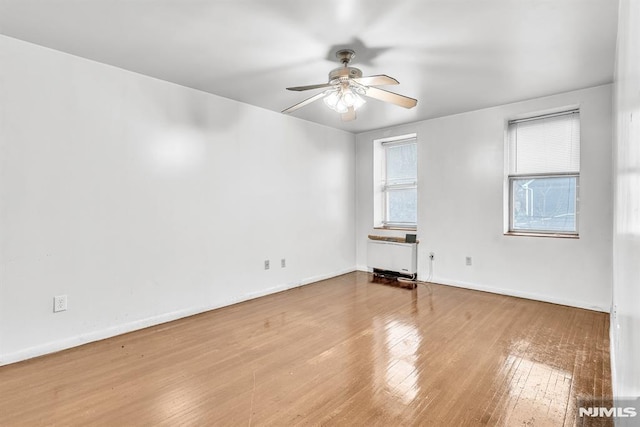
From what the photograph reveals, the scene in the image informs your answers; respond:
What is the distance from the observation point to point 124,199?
2.99m

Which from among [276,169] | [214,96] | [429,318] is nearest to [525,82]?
[429,318]

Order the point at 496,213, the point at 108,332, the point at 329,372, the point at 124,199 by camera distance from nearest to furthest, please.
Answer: the point at 329,372 < the point at 108,332 < the point at 124,199 < the point at 496,213

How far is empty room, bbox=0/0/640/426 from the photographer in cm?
198

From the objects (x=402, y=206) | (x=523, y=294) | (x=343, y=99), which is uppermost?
(x=343, y=99)

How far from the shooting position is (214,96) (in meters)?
3.65

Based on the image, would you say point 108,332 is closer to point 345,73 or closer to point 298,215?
point 298,215

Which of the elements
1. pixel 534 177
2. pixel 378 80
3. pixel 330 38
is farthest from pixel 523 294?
pixel 330 38

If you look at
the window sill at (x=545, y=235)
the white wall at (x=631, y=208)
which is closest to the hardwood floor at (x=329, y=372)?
the white wall at (x=631, y=208)

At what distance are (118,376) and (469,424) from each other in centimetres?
227

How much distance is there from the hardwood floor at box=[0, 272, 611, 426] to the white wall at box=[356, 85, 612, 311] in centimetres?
48

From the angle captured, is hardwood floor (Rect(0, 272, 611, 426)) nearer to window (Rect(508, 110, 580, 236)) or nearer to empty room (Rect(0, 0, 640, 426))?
empty room (Rect(0, 0, 640, 426))

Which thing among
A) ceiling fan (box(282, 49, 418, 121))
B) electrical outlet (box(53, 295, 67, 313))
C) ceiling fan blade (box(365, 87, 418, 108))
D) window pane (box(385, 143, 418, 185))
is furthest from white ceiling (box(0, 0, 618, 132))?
electrical outlet (box(53, 295, 67, 313))

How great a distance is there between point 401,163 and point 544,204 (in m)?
2.10

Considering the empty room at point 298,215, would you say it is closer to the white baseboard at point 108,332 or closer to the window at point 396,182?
the white baseboard at point 108,332
